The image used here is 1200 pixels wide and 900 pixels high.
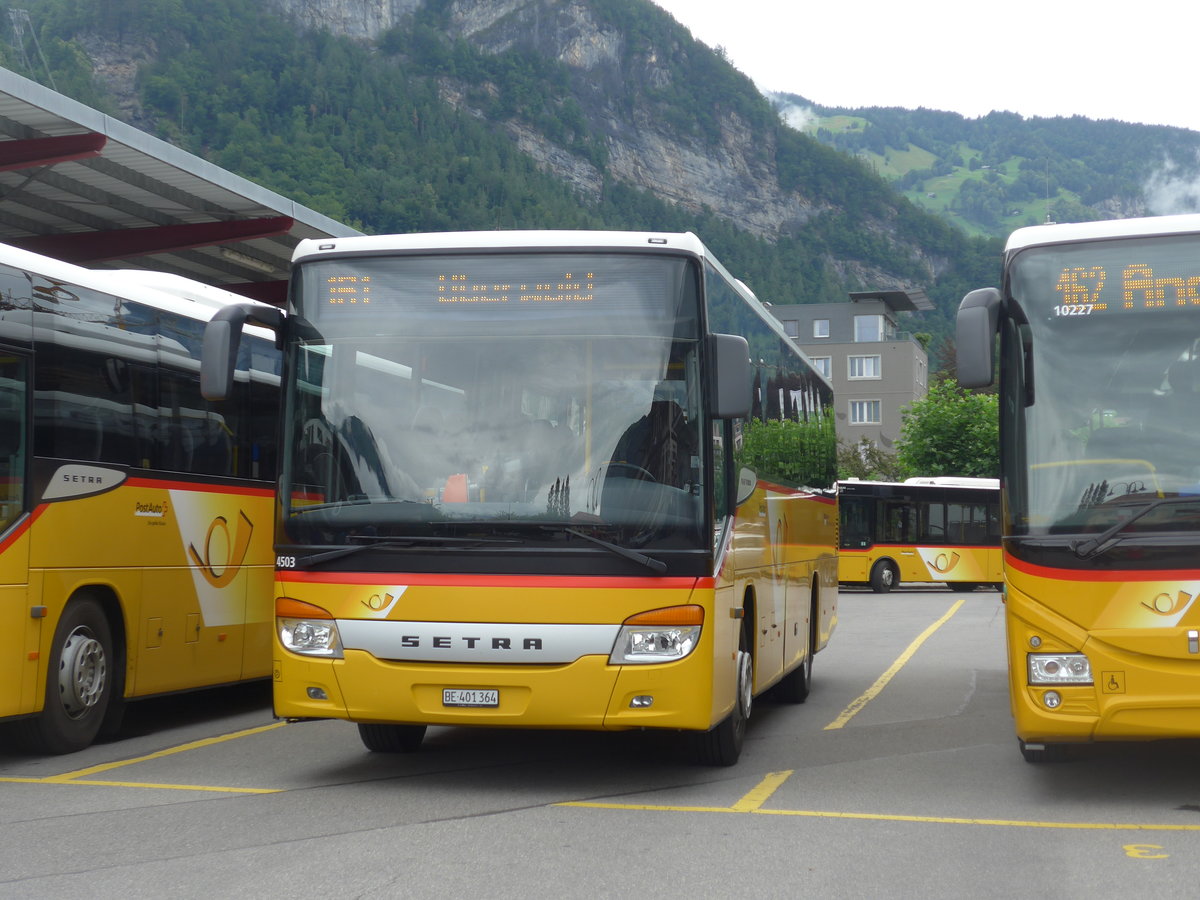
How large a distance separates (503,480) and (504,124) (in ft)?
514

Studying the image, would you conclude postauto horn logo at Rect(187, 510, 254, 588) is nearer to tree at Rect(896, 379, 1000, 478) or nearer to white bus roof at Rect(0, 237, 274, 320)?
white bus roof at Rect(0, 237, 274, 320)

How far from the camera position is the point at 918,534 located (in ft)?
137

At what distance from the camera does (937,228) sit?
172 m

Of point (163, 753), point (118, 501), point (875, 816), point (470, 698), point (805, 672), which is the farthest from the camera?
point (805, 672)

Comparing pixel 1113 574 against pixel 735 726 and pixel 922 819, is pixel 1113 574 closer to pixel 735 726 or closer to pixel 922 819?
pixel 922 819

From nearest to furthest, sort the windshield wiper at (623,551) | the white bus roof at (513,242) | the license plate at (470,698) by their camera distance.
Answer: the windshield wiper at (623,551) < the license plate at (470,698) < the white bus roof at (513,242)

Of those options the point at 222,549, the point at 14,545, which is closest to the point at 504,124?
the point at 222,549

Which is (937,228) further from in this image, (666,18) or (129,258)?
(129,258)

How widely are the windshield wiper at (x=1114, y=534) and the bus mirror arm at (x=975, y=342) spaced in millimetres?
952

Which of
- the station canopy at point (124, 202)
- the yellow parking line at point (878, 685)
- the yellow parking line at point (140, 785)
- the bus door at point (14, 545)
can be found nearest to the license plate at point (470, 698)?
the yellow parking line at point (140, 785)

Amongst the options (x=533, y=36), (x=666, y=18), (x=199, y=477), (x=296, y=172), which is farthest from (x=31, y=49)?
(x=199, y=477)

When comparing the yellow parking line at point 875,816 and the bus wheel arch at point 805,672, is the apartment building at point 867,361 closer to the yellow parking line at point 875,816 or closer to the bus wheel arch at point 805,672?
the bus wheel arch at point 805,672

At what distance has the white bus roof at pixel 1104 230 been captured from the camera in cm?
805

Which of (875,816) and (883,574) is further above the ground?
(875,816)
